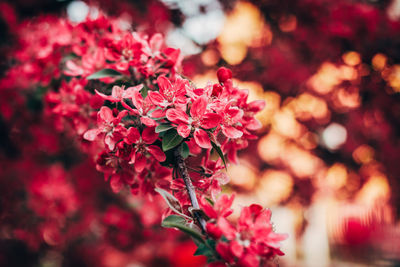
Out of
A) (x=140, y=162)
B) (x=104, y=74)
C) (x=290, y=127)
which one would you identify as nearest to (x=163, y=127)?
(x=140, y=162)

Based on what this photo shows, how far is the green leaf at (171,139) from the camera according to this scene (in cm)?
69

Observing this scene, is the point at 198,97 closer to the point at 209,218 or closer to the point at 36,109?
the point at 209,218

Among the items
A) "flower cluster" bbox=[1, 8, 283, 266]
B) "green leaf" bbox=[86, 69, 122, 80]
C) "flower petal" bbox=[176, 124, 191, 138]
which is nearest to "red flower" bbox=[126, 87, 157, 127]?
"flower cluster" bbox=[1, 8, 283, 266]

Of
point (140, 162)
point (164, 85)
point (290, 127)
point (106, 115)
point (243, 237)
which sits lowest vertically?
point (243, 237)

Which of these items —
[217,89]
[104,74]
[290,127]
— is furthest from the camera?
[290,127]

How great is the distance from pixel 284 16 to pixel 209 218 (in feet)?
9.17

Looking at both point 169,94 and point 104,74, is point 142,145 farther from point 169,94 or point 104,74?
point 104,74

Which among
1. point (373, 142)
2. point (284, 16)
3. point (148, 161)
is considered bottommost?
point (148, 161)

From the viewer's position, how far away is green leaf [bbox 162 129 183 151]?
27.1 inches

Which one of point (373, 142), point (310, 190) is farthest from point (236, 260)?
point (310, 190)

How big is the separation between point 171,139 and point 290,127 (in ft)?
11.9

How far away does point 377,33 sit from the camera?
7.18ft

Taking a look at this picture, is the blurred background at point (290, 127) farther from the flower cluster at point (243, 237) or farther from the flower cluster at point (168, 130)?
the flower cluster at point (243, 237)

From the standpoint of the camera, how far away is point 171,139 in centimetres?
70
